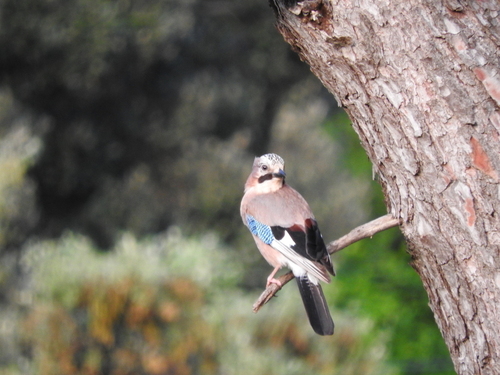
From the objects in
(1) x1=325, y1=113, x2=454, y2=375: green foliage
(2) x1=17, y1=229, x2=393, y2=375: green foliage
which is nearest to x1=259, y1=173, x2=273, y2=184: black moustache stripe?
(2) x1=17, y1=229, x2=393, y2=375: green foliage

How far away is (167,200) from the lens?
8.19 meters

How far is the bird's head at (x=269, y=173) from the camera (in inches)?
131

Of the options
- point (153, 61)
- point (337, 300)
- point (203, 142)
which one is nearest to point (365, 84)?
point (337, 300)

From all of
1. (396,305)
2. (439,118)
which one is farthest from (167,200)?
(439,118)

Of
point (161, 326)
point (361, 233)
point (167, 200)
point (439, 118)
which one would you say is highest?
point (439, 118)

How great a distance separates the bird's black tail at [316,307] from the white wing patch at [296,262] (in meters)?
0.05

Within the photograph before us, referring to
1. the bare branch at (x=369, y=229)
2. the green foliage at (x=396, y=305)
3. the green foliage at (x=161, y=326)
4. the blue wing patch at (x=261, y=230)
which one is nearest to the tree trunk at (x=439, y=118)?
the bare branch at (x=369, y=229)

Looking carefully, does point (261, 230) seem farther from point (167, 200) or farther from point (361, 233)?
point (167, 200)

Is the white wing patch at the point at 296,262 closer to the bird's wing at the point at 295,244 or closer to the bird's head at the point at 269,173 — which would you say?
the bird's wing at the point at 295,244

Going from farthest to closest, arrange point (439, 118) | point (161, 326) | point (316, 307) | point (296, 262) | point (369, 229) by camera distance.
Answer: point (161, 326)
point (296, 262)
point (316, 307)
point (369, 229)
point (439, 118)

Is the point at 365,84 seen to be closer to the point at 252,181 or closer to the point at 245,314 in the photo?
the point at 252,181

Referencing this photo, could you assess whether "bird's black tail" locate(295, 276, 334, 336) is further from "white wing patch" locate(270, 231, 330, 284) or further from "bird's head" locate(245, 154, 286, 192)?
"bird's head" locate(245, 154, 286, 192)

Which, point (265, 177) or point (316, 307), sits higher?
point (265, 177)

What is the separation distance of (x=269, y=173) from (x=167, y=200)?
497cm
